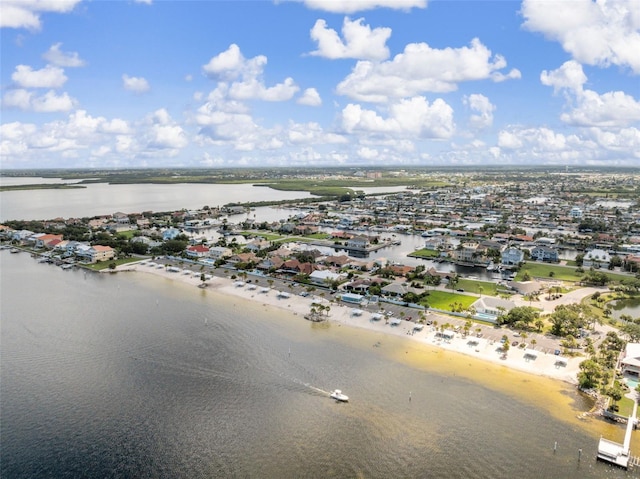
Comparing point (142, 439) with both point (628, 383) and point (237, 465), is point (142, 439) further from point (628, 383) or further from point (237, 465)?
point (628, 383)

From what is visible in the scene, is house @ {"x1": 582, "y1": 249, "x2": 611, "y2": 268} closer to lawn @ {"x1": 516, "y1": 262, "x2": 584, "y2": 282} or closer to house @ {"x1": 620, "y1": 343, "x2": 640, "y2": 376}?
lawn @ {"x1": 516, "y1": 262, "x2": 584, "y2": 282}

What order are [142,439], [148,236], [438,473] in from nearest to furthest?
[438,473]
[142,439]
[148,236]

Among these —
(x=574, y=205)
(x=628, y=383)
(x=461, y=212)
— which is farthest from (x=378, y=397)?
(x=574, y=205)

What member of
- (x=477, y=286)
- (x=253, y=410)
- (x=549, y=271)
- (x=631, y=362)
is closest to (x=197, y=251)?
(x=477, y=286)

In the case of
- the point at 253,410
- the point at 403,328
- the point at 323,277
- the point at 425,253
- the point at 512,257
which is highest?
the point at 512,257

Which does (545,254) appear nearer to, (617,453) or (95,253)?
(617,453)

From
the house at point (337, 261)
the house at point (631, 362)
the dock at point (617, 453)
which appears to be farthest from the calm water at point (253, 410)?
the house at point (337, 261)
